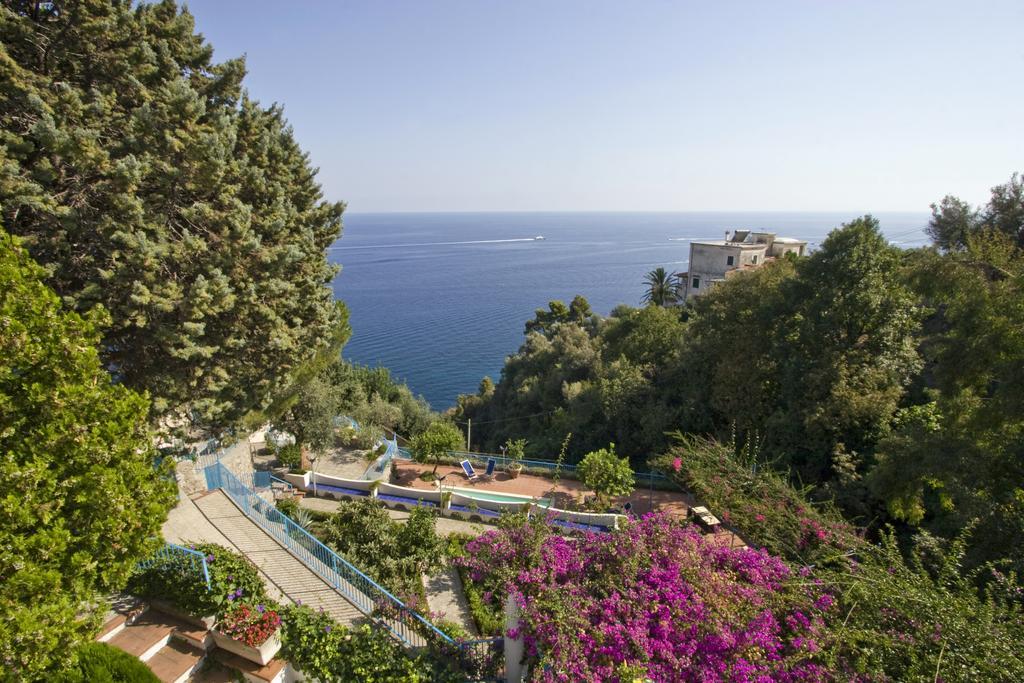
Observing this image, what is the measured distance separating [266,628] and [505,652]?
13.1 feet

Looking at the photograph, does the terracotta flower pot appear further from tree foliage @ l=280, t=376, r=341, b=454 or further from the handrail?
tree foliage @ l=280, t=376, r=341, b=454

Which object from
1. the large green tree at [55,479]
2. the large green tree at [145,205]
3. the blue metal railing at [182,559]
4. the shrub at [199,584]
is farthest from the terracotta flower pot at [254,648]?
the large green tree at [145,205]

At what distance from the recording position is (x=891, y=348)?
16906mm

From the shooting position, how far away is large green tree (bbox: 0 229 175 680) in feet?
18.7

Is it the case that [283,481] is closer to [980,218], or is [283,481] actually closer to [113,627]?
[113,627]

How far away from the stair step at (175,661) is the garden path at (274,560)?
1.82 m

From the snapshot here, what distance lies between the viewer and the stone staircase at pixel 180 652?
8227mm

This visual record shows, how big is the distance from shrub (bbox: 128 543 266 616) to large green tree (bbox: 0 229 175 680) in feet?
5.68

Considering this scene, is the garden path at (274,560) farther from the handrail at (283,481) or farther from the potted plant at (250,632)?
the handrail at (283,481)

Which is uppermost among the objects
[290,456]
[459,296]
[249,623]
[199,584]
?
[199,584]

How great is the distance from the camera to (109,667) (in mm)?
7336

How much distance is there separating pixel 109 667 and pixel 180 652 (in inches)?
50.3

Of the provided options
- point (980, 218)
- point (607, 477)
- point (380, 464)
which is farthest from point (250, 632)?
point (980, 218)

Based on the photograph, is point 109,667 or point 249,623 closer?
point 109,667
